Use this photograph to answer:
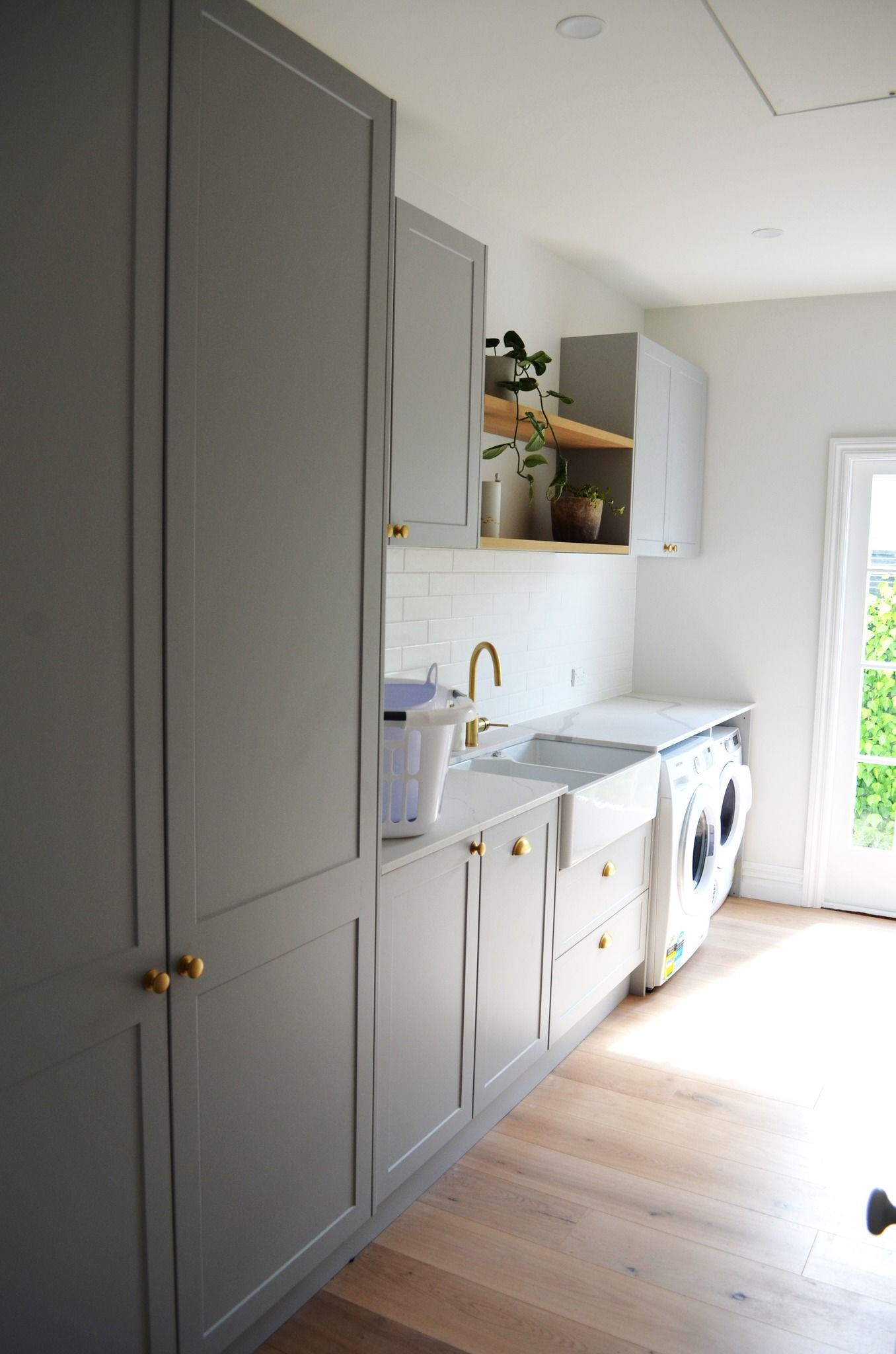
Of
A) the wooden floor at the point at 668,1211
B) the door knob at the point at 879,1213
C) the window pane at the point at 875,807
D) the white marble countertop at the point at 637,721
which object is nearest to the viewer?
the door knob at the point at 879,1213

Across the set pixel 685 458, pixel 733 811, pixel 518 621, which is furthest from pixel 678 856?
pixel 685 458

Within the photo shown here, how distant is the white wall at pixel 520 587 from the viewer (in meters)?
3.28

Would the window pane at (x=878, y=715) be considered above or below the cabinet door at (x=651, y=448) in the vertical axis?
below

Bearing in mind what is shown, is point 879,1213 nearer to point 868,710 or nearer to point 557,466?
point 557,466

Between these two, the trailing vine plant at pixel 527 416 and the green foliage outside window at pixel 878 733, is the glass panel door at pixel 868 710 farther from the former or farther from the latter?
the trailing vine plant at pixel 527 416

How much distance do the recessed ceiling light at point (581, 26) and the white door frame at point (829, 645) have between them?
274 centimetres

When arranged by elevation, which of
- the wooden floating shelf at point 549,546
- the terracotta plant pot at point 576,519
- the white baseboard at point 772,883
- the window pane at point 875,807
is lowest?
the white baseboard at point 772,883

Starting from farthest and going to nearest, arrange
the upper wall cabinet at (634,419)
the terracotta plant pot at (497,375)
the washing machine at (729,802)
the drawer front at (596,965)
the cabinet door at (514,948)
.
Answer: the washing machine at (729,802) → the upper wall cabinet at (634,419) → the terracotta plant pot at (497,375) → the drawer front at (596,965) → the cabinet door at (514,948)

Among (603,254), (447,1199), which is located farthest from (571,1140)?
(603,254)

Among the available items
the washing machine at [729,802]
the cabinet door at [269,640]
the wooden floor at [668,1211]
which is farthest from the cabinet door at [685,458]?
the cabinet door at [269,640]

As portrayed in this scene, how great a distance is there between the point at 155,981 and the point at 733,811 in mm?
3466

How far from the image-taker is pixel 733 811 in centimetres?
458

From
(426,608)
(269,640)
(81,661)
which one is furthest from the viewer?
(426,608)

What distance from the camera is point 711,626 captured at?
16.4 ft
